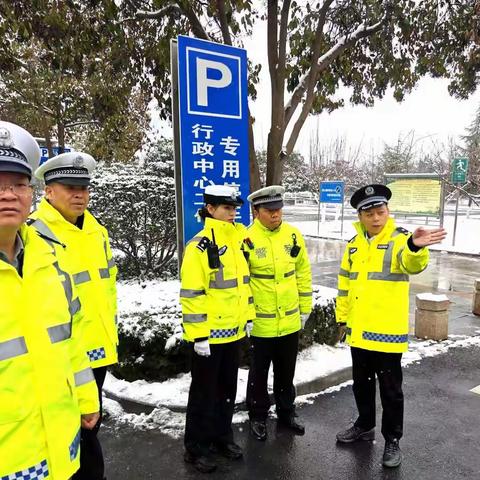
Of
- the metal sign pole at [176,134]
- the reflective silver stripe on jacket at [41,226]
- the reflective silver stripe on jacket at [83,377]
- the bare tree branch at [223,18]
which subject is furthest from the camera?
the bare tree branch at [223,18]

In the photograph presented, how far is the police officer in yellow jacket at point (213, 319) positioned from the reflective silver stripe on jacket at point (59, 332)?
1.23 meters

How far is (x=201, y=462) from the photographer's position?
2865 millimetres

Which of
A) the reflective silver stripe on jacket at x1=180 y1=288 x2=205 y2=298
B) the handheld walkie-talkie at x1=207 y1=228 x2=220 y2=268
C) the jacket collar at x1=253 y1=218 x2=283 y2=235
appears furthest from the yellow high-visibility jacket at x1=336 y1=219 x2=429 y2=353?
the reflective silver stripe on jacket at x1=180 y1=288 x2=205 y2=298

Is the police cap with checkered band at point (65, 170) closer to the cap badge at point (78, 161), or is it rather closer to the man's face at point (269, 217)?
the cap badge at point (78, 161)

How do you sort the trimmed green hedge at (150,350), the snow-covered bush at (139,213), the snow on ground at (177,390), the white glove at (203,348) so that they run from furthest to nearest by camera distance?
the snow-covered bush at (139,213)
the trimmed green hedge at (150,350)
the snow on ground at (177,390)
the white glove at (203,348)

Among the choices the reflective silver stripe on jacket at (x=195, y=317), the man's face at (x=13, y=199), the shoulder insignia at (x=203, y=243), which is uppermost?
the man's face at (x=13, y=199)

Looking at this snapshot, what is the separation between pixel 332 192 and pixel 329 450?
17.2m

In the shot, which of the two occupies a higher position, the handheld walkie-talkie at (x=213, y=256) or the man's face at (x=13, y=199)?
the man's face at (x=13, y=199)

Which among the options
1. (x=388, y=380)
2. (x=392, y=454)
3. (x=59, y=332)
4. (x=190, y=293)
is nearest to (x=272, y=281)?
(x=190, y=293)

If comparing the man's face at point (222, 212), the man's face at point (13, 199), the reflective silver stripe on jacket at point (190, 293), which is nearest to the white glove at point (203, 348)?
the reflective silver stripe on jacket at point (190, 293)

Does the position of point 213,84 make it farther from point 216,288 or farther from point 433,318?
point 433,318

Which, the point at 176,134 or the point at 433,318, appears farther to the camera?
the point at 433,318

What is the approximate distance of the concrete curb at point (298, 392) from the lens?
11.8 feet

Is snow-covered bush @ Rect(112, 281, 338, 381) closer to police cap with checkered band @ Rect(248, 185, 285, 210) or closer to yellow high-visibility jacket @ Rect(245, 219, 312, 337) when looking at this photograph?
Answer: yellow high-visibility jacket @ Rect(245, 219, 312, 337)
